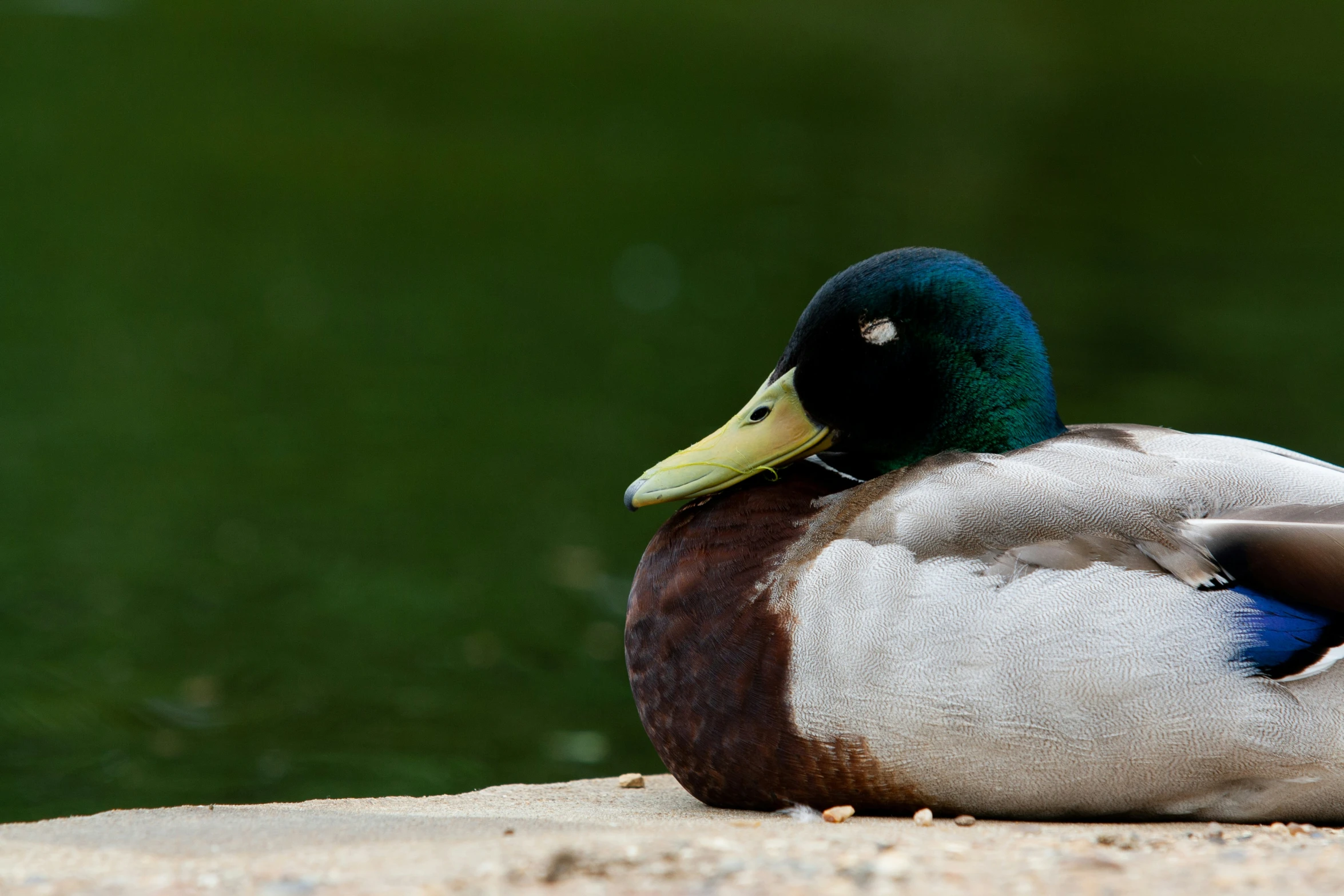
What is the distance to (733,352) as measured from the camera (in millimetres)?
12086

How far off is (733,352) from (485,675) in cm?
574

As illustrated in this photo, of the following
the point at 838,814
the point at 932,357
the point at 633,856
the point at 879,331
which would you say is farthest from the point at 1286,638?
the point at 633,856

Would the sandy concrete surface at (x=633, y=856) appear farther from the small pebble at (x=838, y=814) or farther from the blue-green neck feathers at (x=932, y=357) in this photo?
the blue-green neck feathers at (x=932, y=357)

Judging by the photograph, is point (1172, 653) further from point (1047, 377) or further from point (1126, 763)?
point (1047, 377)

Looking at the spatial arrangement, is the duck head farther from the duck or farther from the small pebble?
the small pebble

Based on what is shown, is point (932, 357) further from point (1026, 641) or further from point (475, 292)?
point (475, 292)

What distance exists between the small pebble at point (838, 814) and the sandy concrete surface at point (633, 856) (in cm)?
3

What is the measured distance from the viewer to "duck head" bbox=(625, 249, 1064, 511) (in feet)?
14.0

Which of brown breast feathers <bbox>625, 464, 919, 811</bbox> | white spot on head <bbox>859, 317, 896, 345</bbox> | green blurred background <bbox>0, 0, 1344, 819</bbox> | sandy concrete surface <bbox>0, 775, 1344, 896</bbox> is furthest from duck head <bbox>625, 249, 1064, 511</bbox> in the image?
green blurred background <bbox>0, 0, 1344, 819</bbox>

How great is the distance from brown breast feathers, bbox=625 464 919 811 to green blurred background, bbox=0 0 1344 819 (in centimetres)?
183

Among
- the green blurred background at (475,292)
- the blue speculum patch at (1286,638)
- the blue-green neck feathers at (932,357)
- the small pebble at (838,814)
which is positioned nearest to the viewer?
the blue speculum patch at (1286,638)

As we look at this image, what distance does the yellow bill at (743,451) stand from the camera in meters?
4.29

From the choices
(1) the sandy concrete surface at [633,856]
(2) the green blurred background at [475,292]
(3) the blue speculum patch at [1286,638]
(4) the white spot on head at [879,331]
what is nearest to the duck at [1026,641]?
(3) the blue speculum patch at [1286,638]

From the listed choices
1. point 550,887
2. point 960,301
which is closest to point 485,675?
point 960,301
